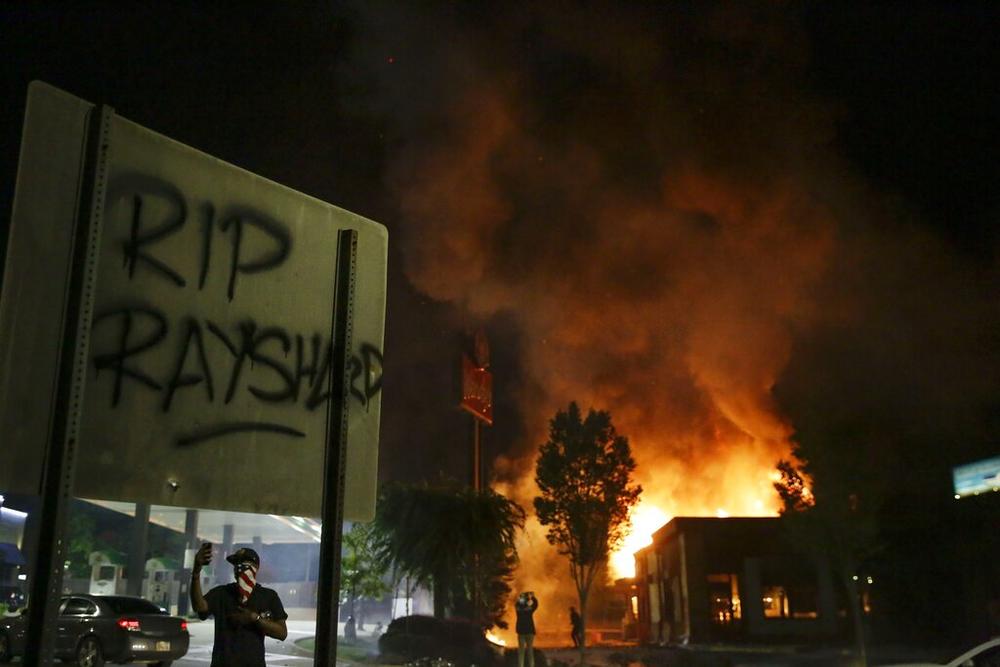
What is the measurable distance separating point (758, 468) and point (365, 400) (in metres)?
65.7

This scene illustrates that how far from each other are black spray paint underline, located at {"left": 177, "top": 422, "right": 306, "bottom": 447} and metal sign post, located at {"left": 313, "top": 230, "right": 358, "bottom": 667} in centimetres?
13

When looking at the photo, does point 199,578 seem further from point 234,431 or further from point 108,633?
point 108,633

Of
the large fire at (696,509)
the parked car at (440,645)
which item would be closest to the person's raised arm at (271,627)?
the parked car at (440,645)

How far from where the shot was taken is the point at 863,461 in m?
27.0

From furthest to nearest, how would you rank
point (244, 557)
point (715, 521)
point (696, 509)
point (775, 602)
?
point (696, 509) → point (715, 521) → point (775, 602) → point (244, 557)

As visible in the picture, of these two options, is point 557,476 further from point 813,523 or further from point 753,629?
point 753,629

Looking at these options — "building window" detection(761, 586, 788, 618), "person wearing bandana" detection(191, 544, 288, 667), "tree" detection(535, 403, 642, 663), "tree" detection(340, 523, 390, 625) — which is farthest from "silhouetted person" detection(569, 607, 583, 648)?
"person wearing bandana" detection(191, 544, 288, 667)

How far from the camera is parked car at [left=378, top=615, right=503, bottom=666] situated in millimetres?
20641

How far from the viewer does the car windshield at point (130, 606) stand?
15.0 meters

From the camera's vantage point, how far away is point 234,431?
260 cm

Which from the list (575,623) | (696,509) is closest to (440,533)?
(575,623)

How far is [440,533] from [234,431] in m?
23.7

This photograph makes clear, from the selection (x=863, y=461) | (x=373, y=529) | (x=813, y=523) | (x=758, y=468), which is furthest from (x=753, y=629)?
(x=758, y=468)

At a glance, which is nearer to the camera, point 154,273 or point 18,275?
point 18,275
